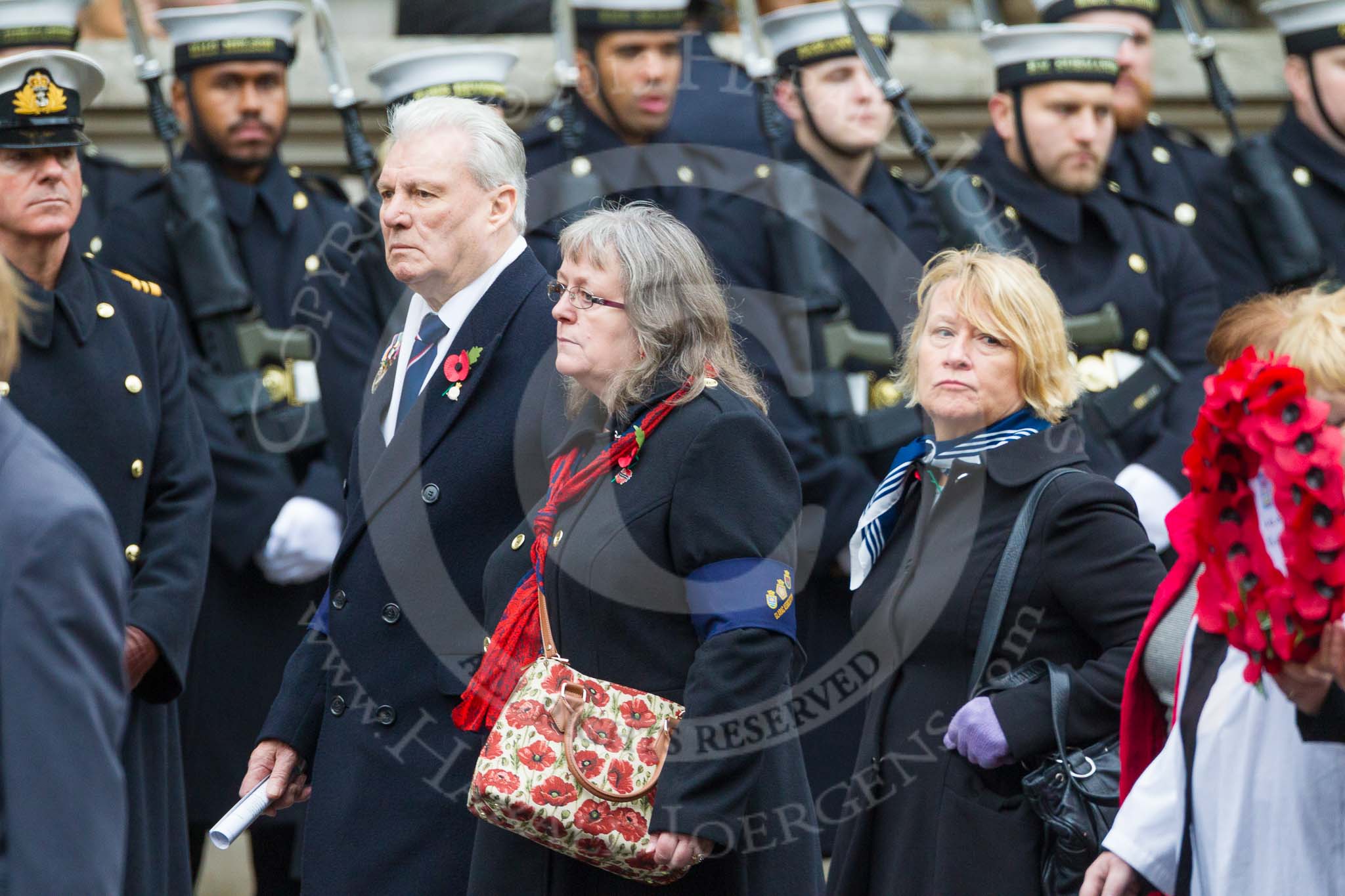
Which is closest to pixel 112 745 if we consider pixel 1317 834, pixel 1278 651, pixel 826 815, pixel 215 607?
pixel 1278 651

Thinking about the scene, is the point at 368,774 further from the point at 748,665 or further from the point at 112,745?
the point at 112,745

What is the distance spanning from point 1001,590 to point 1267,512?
0.95m

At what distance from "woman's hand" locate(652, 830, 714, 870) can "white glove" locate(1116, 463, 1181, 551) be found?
2547 millimetres

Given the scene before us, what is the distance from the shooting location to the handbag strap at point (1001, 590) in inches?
149

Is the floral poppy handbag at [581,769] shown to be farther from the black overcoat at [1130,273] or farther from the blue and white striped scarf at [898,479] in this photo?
the black overcoat at [1130,273]

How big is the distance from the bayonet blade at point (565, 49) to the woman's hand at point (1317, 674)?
146 inches

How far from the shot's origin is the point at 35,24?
5.70 m

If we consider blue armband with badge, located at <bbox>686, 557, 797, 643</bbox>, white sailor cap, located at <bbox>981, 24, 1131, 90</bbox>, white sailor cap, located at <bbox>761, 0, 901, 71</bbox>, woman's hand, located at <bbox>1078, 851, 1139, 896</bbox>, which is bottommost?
woman's hand, located at <bbox>1078, 851, 1139, 896</bbox>

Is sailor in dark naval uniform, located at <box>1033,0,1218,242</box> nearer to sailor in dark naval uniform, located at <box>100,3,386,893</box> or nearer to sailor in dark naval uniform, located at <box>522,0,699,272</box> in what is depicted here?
sailor in dark naval uniform, located at <box>522,0,699,272</box>

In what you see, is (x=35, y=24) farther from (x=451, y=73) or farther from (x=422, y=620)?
(x=422, y=620)

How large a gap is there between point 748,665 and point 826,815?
8.53 ft

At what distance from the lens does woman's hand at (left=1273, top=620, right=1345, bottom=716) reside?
279 cm

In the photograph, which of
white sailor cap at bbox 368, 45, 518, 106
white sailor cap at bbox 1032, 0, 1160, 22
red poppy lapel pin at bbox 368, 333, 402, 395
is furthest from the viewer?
white sailor cap at bbox 1032, 0, 1160, 22

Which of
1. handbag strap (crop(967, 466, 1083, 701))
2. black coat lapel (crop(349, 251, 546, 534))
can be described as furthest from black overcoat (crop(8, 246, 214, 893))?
handbag strap (crop(967, 466, 1083, 701))
